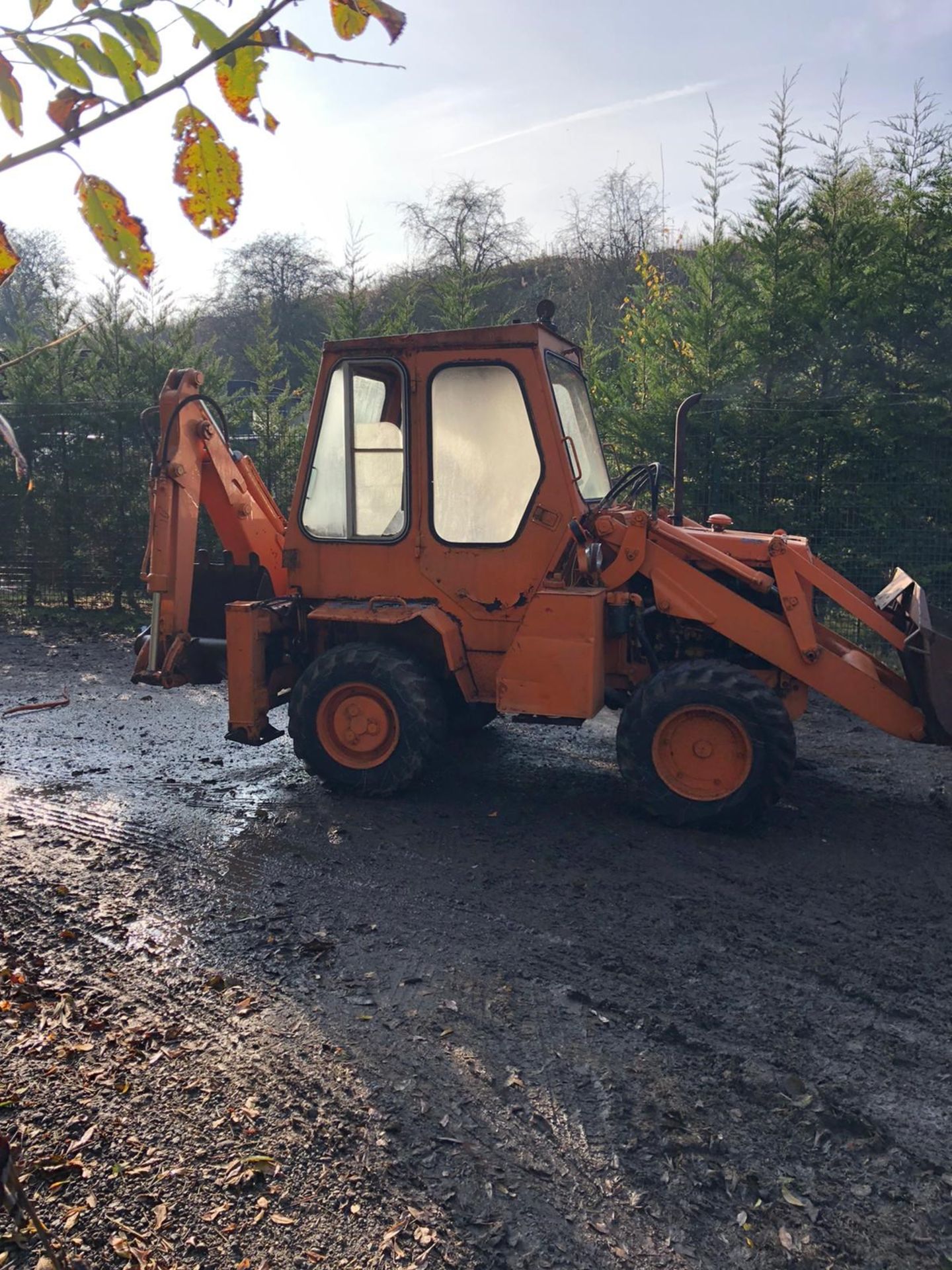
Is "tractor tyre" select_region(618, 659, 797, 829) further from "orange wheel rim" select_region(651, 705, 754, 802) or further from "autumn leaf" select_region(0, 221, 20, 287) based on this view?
"autumn leaf" select_region(0, 221, 20, 287)

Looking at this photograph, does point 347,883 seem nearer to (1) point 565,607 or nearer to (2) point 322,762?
(2) point 322,762

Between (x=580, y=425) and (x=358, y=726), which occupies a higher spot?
(x=580, y=425)

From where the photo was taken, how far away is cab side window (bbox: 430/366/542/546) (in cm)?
542

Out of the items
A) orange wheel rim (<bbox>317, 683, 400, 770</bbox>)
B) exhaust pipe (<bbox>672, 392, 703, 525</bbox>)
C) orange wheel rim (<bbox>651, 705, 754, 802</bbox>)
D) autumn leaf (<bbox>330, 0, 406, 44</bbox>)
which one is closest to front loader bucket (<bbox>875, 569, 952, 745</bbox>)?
orange wheel rim (<bbox>651, 705, 754, 802</bbox>)

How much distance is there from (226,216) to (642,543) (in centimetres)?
426

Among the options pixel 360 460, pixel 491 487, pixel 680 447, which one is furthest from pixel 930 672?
pixel 360 460

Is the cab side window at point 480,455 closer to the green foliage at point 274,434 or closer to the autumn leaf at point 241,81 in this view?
the autumn leaf at point 241,81

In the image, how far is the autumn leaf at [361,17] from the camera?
1179 mm

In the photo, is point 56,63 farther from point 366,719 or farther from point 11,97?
point 366,719

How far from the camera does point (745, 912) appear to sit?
4.16 meters

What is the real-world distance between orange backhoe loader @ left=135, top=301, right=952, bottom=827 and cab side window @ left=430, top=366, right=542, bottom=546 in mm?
11

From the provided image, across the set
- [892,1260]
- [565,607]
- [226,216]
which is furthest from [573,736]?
[226,216]

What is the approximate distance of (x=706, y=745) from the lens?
5047mm

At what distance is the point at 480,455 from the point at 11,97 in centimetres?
448
